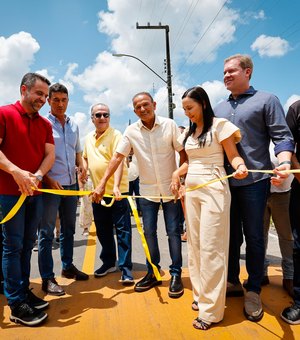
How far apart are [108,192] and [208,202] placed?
1.62 meters

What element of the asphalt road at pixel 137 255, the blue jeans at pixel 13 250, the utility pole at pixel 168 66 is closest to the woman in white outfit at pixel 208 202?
the blue jeans at pixel 13 250

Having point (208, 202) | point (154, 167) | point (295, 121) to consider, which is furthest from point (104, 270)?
point (295, 121)

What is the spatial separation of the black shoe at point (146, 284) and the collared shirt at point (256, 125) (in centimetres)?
147

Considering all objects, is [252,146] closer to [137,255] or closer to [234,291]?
[234,291]

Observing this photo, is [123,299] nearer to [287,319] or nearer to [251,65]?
[287,319]

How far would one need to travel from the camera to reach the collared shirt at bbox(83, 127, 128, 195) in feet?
12.3

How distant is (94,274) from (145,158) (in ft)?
5.60

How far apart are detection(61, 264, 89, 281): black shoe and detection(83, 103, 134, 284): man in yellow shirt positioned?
175 mm

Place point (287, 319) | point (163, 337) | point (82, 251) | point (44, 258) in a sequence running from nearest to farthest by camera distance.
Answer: point (163, 337) < point (287, 319) < point (44, 258) < point (82, 251)

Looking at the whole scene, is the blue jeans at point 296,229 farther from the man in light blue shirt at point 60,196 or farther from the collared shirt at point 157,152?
the man in light blue shirt at point 60,196

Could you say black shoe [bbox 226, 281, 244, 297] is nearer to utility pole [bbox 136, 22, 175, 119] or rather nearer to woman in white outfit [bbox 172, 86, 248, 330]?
woman in white outfit [bbox 172, 86, 248, 330]

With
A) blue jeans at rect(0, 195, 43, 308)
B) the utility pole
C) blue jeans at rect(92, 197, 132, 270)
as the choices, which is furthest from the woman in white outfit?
the utility pole

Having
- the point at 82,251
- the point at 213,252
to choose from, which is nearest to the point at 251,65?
the point at 213,252

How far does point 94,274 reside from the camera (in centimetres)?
379
